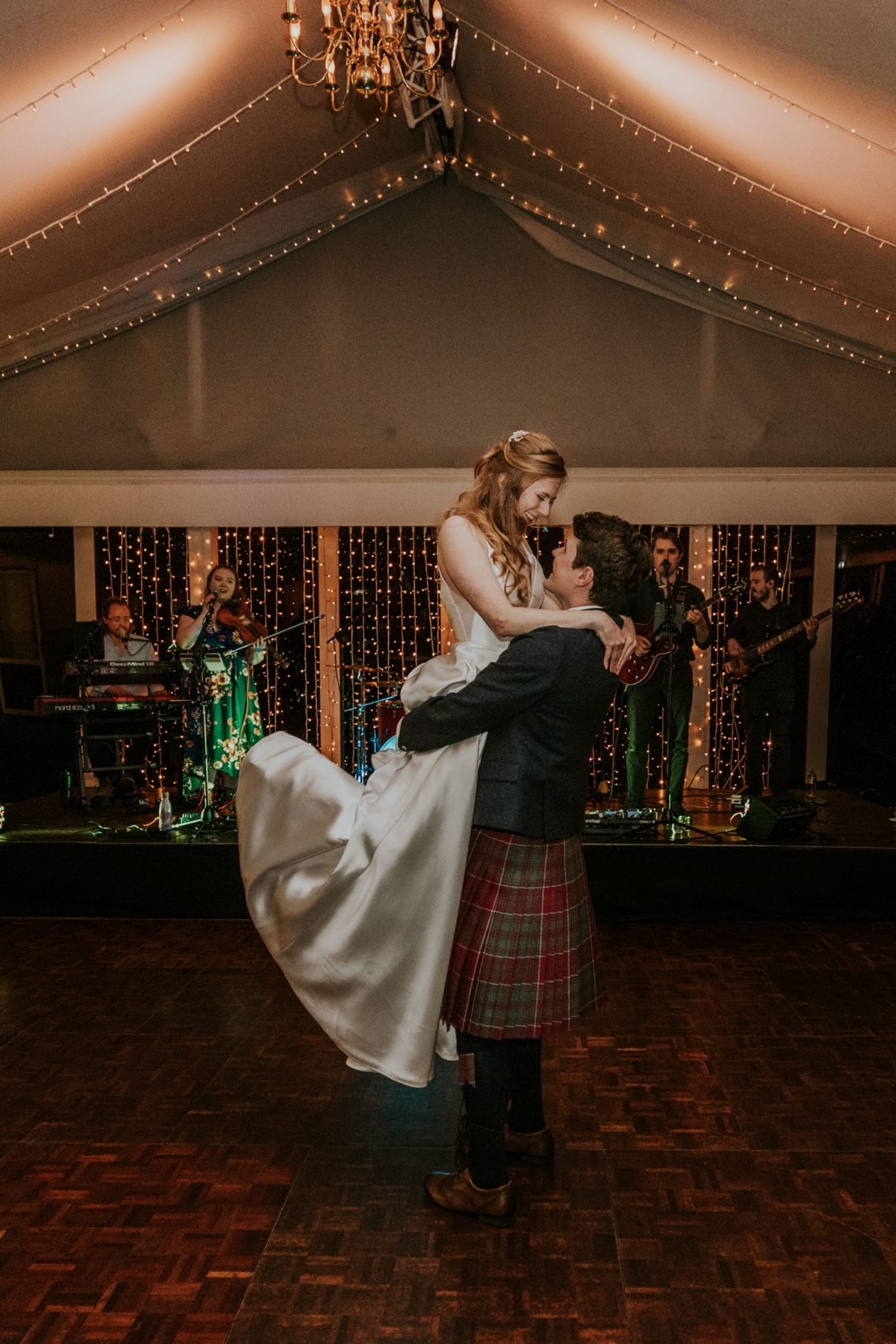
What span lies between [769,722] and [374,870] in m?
4.85

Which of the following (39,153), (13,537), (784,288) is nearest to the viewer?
(39,153)

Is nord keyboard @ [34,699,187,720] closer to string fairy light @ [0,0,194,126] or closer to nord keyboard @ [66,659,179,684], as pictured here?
nord keyboard @ [66,659,179,684]

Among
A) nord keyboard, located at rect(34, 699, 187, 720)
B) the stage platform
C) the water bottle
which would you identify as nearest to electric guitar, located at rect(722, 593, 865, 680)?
the stage platform

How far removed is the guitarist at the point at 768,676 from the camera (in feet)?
20.8

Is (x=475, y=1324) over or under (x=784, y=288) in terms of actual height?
under

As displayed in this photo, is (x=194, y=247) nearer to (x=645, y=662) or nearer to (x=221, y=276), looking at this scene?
(x=221, y=276)

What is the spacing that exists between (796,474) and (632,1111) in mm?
5484

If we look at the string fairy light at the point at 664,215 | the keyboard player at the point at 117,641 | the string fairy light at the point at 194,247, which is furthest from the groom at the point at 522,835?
the string fairy light at the point at 194,247

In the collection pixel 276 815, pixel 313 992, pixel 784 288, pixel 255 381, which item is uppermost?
pixel 784 288

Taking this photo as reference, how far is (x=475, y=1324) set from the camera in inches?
79.4

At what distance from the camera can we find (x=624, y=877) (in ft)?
15.3

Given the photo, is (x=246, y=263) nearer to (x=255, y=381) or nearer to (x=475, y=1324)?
(x=255, y=381)

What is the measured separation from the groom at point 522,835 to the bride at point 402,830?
0.19 ft

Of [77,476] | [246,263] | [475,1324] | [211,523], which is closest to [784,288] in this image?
[246,263]
